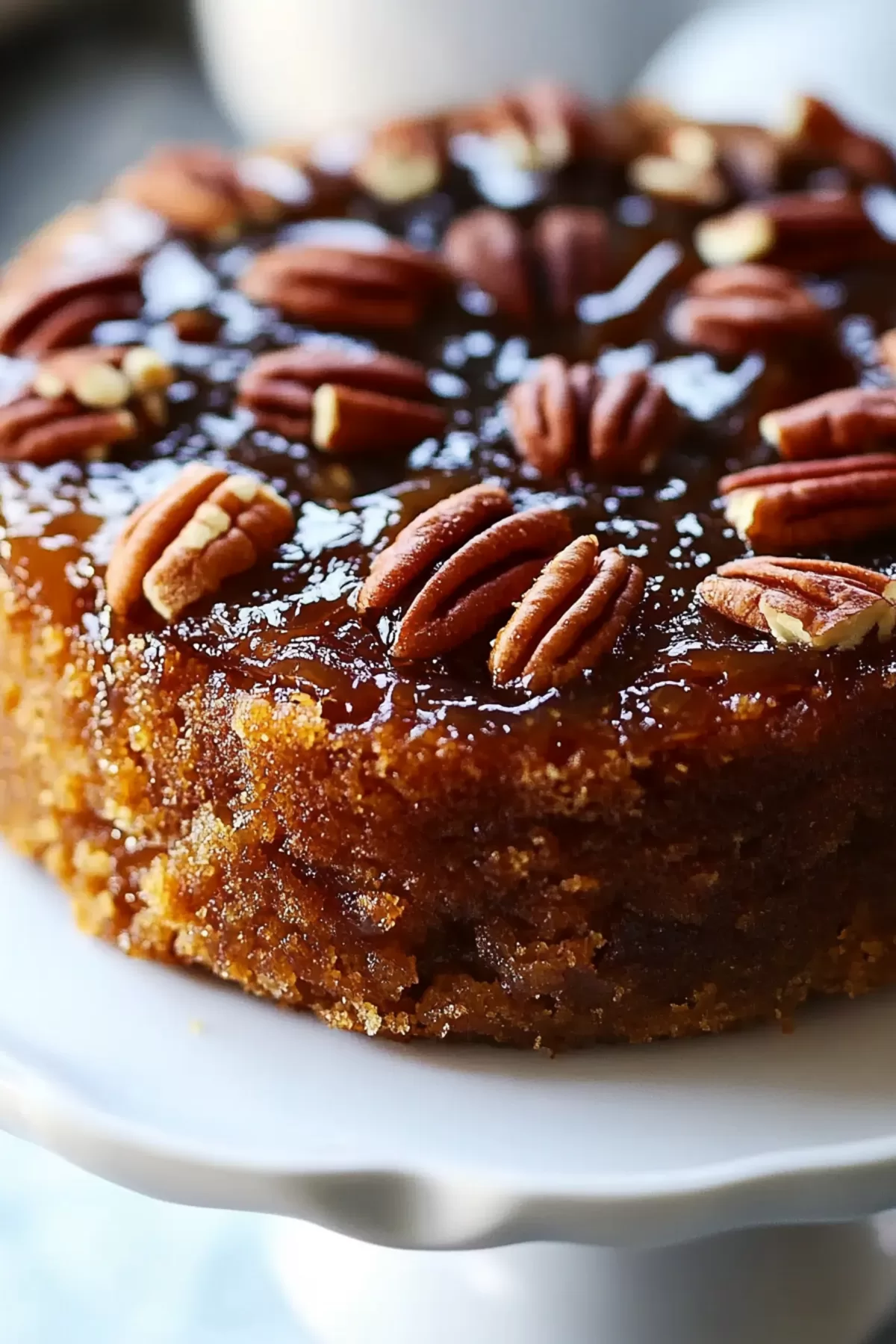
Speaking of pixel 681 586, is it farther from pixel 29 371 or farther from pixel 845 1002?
pixel 29 371

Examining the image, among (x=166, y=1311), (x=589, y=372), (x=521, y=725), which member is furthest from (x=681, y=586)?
(x=166, y=1311)

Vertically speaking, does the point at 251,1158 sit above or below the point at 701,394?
below

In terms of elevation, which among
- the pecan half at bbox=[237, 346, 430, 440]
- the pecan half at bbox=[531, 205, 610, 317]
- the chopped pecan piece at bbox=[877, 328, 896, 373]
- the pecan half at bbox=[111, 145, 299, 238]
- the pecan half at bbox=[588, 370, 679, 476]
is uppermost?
the pecan half at bbox=[111, 145, 299, 238]

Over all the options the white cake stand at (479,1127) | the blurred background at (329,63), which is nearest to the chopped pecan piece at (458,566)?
the white cake stand at (479,1127)

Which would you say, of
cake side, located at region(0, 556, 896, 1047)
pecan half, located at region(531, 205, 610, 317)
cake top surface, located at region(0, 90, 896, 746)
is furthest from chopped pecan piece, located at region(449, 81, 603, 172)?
cake side, located at region(0, 556, 896, 1047)

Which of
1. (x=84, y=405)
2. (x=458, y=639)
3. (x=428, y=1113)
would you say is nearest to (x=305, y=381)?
(x=84, y=405)

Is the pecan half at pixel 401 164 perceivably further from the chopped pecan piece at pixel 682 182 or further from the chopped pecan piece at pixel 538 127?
the chopped pecan piece at pixel 682 182

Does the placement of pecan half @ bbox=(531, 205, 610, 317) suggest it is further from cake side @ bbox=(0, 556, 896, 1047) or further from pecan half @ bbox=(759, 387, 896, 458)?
cake side @ bbox=(0, 556, 896, 1047)
